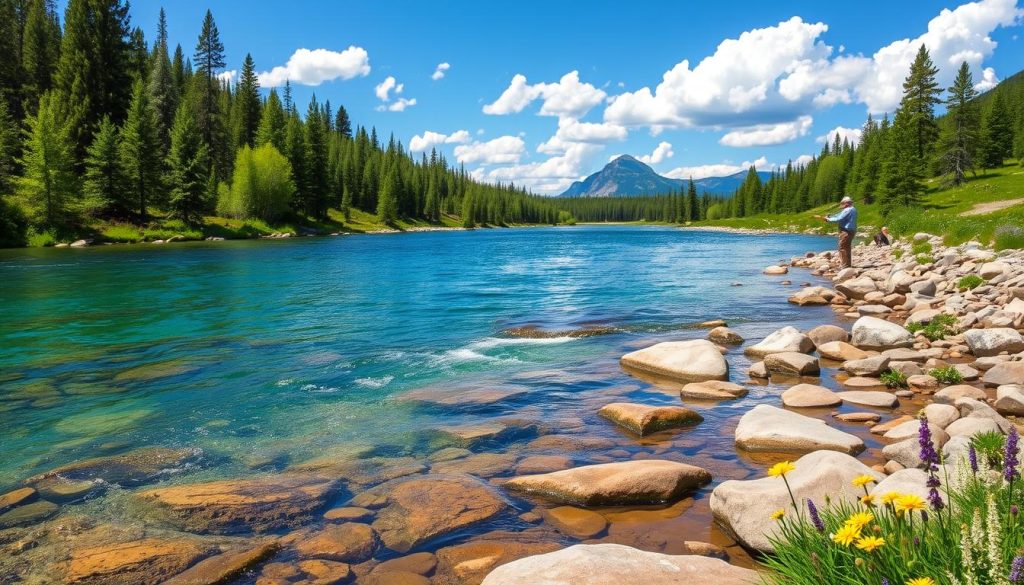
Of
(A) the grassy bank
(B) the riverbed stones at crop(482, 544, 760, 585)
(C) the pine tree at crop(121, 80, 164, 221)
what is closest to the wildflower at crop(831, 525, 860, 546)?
(B) the riverbed stones at crop(482, 544, 760, 585)

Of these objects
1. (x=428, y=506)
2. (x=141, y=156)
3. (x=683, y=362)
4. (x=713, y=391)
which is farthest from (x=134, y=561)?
(x=141, y=156)

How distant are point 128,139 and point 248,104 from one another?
40.3 metres

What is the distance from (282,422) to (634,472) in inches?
229

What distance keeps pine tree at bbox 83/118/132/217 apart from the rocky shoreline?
6094 cm

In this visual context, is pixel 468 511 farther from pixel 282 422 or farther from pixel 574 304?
pixel 574 304

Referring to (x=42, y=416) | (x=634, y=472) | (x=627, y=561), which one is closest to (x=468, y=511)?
(x=634, y=472)

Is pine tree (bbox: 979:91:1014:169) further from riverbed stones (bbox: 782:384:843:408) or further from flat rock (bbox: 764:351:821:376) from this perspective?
riverbed stones (bbox: 782:384:843:408)

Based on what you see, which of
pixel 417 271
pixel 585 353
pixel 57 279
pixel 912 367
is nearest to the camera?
pixel 912 367

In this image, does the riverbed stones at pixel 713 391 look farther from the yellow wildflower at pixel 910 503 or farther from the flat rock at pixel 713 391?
the yellow wildflower at pixel 910 503

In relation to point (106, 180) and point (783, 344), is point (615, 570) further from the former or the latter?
point (106, 180)

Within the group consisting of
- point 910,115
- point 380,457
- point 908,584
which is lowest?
point 380,457

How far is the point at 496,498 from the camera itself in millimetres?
6719

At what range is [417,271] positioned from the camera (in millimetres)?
36469

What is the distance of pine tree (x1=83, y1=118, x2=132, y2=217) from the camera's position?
188 ft
